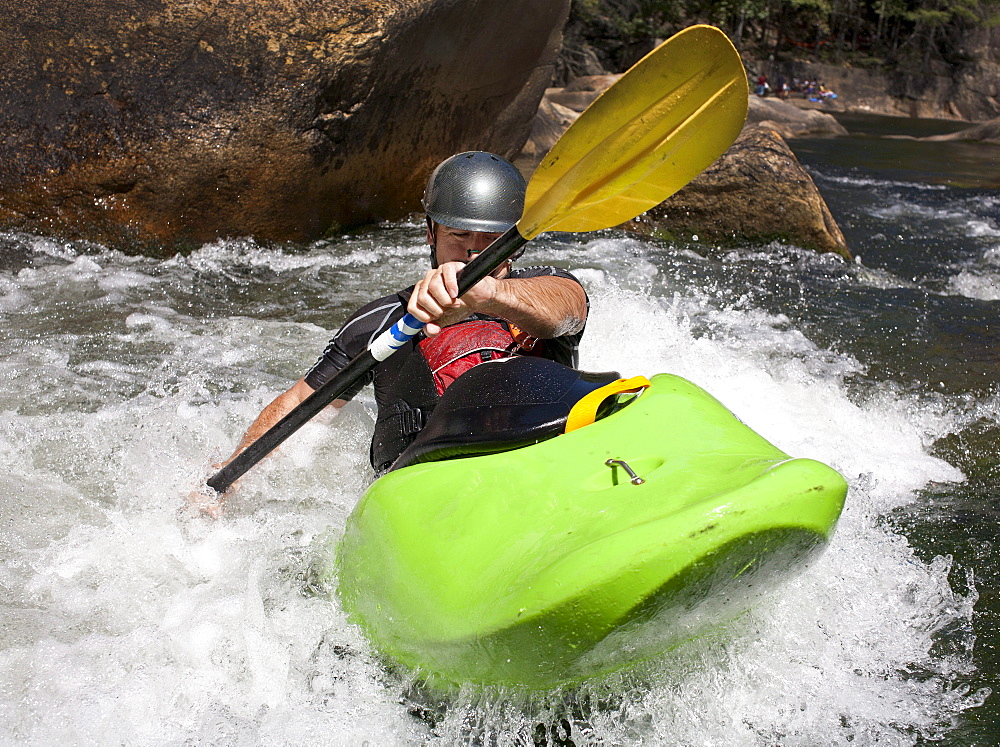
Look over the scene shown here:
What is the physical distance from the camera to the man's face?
2.51 meters

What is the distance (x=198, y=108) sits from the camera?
5105 mm

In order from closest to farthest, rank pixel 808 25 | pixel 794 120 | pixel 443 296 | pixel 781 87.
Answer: pixel 443 296 < pixel 794 120 < pixel 781 87 < pixel 808 25

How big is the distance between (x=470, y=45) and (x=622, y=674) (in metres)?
5.19

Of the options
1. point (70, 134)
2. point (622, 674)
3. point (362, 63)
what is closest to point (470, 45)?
point (362, 63)

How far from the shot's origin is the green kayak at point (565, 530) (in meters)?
1.47

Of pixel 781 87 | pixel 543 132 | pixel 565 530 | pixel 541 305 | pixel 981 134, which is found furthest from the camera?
pixel 781 87

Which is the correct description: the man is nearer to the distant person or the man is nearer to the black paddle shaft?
the black paddle shaft

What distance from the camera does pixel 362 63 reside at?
5379mm

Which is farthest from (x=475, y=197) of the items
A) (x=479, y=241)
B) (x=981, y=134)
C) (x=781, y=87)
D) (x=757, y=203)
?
(x=781, y=87)

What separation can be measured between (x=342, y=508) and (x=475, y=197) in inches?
39.9

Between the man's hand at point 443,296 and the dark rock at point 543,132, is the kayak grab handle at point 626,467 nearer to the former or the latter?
the man's hand at point 443,296

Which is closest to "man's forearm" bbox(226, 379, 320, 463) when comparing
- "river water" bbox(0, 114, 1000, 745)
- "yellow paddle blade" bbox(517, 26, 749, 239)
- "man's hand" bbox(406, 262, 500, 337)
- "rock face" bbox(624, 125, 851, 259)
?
"river water" bbox(0, 114, 1000, 745)

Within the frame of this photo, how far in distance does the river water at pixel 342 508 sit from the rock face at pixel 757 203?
0.44 metres

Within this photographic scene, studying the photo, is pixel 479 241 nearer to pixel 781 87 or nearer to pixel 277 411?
pixel 277 411
